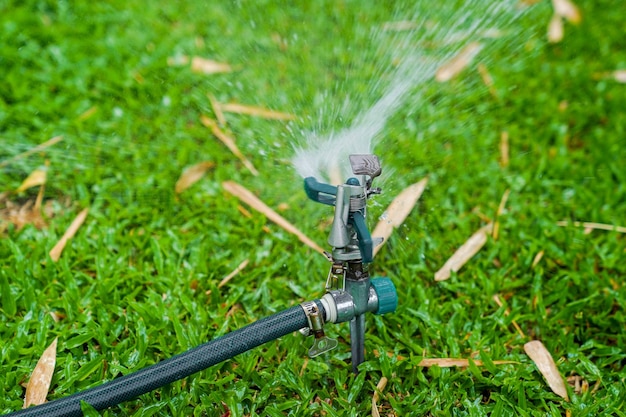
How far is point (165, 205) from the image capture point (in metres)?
2.53

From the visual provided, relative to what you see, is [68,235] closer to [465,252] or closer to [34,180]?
[34,180]

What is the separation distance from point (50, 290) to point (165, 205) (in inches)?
22.9

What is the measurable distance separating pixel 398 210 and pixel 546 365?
2.44 feet

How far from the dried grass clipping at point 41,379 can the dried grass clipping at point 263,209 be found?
3.02 ft

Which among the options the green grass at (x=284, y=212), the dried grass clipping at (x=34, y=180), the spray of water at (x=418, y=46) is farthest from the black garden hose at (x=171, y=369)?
the dried grass clipping at (x=34, y=180)

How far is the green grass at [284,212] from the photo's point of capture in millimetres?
1875

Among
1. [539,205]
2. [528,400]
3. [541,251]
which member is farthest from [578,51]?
[528,400]

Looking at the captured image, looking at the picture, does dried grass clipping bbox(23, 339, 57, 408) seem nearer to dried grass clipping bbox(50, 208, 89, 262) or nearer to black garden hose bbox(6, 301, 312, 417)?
black garden hose bbox(6, 301, 312, 417)

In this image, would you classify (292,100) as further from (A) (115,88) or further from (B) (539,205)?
(B) (539,205)

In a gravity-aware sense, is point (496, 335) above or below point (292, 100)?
below

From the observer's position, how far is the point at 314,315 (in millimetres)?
1623

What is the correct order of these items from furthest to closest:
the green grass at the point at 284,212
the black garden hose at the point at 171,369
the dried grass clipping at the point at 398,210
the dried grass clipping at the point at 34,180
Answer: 1. the dried grass clipping at the point at 34,180
2. the dried grass clipping at the point at 398,210
3. the green grass at the point at 284,212
4. the black garden hose at the point at 171,369

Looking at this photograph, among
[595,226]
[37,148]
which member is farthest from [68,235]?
[595,226]

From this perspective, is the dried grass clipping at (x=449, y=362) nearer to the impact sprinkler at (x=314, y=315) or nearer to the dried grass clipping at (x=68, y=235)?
the impact sprinkler at (x=314, y=315)
